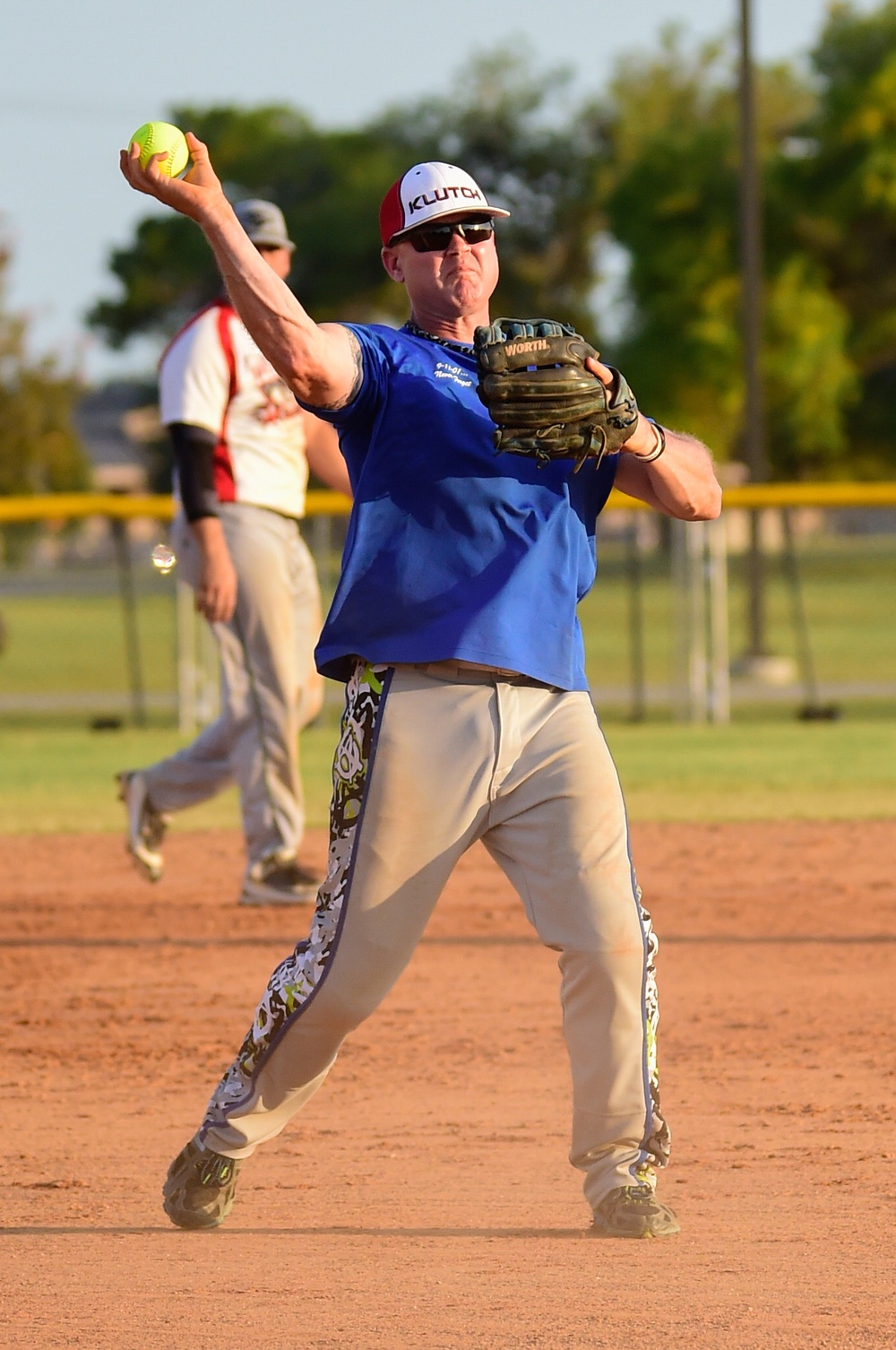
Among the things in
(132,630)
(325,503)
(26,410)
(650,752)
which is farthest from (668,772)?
(26,410)

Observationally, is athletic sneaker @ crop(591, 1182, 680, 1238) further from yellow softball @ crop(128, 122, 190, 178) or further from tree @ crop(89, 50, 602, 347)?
tree @ crop(89, 50, 602, 347)

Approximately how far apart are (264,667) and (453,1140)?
2954mm

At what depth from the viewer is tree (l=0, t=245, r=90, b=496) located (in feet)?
173

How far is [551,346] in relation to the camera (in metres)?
3.78

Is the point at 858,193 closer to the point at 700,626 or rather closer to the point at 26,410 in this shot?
the point at 26,410

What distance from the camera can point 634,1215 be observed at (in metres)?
3.90

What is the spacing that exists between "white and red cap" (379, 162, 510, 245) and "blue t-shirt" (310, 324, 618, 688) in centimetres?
22

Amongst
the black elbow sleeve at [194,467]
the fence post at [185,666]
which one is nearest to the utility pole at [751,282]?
the fence post at [185,666]

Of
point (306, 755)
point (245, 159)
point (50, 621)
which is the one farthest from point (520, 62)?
point (306, 755)

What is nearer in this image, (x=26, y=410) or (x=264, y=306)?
(x=264, y=306)

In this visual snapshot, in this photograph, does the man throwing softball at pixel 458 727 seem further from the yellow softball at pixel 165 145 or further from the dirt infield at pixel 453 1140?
the dirt infield at pixel 453 1140

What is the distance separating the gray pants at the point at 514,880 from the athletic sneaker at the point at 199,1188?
8.3 inches

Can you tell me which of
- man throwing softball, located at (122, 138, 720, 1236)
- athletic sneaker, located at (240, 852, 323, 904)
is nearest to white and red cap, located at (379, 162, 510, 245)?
man throwing softball, located at (122, 138, 720, 1236)

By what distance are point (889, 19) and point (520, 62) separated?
31.8 m
